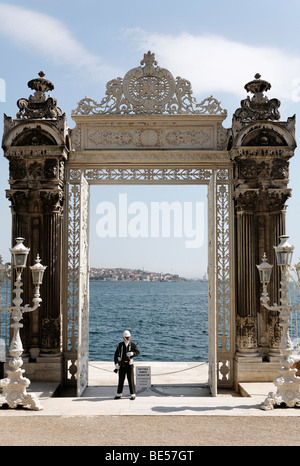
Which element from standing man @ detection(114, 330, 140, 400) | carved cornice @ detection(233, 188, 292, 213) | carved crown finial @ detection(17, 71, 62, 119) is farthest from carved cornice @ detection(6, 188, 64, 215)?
carved cornice @ detection(233, 188, 292, 213)

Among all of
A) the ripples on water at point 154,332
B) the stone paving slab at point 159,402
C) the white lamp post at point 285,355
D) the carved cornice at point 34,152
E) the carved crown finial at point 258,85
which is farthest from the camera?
the ripples on water at point 154,332

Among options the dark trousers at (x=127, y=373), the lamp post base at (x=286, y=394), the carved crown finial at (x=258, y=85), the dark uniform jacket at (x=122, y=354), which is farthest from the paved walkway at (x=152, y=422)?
the carved crown finial at (x=258, y=85)

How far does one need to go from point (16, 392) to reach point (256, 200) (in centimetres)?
522

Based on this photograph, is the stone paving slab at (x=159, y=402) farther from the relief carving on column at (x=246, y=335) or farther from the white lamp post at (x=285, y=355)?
the relief carving on column at (x=246, y=335)

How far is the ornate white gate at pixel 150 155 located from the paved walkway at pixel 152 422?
1.31m

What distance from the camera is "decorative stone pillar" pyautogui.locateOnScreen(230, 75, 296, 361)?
8.73m

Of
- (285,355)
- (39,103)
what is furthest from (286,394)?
(39,103)

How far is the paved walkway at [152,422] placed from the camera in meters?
5.47

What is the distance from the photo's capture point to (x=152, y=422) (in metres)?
6.12

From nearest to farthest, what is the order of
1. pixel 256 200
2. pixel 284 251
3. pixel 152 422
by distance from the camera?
pixel 152 422 → pixel 284 251 → pixel 256 200

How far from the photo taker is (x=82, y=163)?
9.03 metres

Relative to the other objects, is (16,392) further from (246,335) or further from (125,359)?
(246,335)

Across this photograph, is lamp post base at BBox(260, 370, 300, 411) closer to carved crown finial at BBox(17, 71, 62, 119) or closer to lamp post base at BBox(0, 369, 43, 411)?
lamp post base at BBox(0, 369, 43, 411)

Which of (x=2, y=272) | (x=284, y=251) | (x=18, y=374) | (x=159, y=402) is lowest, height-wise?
(x=159, y=402)
